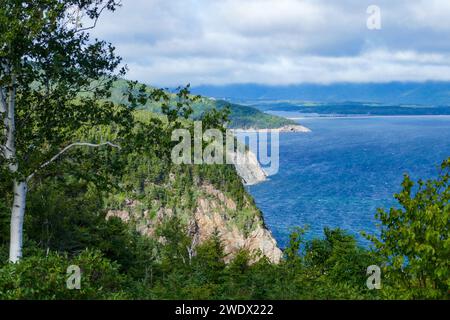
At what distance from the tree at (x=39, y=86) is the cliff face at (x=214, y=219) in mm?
124077

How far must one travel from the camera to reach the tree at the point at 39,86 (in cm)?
1653

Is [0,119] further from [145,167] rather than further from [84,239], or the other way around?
[145,167]

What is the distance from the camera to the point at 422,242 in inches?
601

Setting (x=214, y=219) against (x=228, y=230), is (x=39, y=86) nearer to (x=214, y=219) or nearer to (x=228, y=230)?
(x=228, y=230)

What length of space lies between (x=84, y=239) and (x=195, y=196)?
447 feet

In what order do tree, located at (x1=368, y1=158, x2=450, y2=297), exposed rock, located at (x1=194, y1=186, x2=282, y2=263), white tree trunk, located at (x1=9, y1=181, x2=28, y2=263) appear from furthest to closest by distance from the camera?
exposed rock, located at (x1=194, y1=186, x2=282, y2=263), white tree trunk, located at (x1=9, y1=181, x2=28, y2=263), tree, located at (x1=368, y1=158, x2=450, y2=297)

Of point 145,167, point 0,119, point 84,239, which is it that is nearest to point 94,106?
point 0,119

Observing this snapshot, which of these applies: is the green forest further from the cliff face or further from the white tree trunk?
the cliff face

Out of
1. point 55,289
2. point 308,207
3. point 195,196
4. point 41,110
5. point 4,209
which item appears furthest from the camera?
point 195,196

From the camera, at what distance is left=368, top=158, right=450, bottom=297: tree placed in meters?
14.0

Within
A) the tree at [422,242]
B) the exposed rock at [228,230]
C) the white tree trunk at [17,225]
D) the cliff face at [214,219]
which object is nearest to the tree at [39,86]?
the white tree trunk at [17,225]

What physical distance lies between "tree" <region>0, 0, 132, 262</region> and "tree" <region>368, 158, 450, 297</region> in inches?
447

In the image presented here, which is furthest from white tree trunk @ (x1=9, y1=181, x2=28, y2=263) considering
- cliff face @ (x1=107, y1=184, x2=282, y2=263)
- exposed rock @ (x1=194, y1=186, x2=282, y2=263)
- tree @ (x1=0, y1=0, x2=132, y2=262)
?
cliff face @ (x1=107, y1=184, x2=282, y2=263)

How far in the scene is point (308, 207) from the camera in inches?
6299
